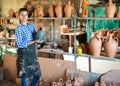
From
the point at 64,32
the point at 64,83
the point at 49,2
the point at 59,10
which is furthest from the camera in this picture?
the point at 49,2

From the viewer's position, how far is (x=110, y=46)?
3340 millimetres

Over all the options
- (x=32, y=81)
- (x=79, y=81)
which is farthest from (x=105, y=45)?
(x=32, y=81)

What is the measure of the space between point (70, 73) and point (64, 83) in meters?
0.32

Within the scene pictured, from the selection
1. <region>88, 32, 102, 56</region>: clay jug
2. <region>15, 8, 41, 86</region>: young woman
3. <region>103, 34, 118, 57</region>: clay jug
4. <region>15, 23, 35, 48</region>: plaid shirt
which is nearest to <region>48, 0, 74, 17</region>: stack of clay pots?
<region>88, 32, 102, 56</region>: clay jug

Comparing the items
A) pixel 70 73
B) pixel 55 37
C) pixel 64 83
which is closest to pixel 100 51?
pixel 70 73

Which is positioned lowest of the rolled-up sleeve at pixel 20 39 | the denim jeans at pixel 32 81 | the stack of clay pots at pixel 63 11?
the denim jeans at pixel 32 81

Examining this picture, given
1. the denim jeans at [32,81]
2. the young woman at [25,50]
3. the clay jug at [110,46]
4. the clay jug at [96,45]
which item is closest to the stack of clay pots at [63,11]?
the clay jug at [96,45]

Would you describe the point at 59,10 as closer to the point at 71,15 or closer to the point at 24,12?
the point at 71,15

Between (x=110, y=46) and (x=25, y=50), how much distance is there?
4.02 ft

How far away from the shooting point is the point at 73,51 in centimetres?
388

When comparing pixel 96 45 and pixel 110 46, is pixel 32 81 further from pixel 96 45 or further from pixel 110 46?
pixel 110 46

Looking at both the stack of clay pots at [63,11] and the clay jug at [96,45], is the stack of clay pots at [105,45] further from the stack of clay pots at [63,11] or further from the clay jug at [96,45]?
the stack of clay pots at [63,11]

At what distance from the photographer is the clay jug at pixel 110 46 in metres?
3.34

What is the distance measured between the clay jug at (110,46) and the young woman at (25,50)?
41.6 inches
